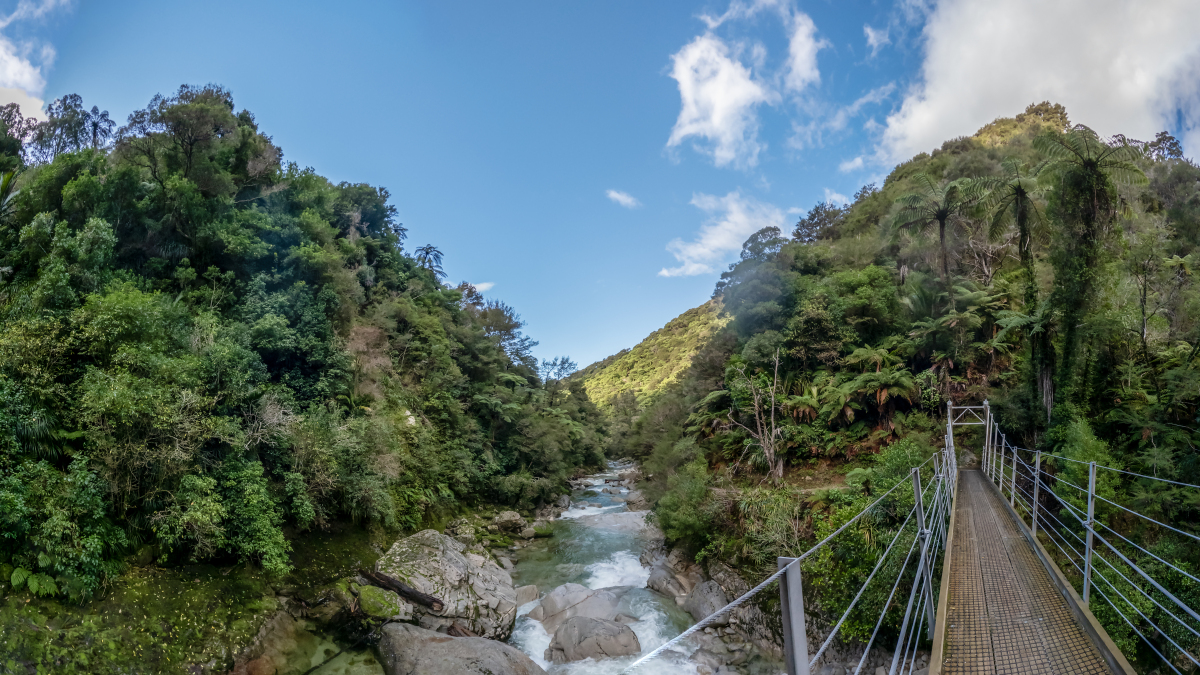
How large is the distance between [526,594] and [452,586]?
2458mm

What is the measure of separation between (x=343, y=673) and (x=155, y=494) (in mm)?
4743

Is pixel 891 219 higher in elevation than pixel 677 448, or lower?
higher

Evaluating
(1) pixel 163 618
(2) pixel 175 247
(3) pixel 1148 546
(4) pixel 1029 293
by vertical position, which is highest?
(2) pixel 175 247

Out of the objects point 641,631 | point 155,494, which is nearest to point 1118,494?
point 641,631

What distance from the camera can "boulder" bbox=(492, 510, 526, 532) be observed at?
63.4 ft

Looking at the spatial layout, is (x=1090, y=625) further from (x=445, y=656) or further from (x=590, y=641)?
(x=445, y=656)

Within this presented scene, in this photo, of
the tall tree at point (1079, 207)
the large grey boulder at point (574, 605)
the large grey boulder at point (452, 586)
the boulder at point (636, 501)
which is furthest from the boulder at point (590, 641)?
the tall tree at point (1079, 207)

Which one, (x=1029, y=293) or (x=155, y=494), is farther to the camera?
(x=1029, y=293)

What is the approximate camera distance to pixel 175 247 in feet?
49.4

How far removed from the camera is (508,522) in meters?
19.6

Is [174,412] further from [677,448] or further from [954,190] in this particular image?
[954,190]

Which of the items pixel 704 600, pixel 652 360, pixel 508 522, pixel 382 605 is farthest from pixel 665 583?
pixel 652 360

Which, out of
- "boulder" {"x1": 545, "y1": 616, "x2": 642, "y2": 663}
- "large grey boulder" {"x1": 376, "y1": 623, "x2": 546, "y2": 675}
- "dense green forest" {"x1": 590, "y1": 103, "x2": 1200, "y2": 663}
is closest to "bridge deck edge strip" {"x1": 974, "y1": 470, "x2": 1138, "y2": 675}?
"dense green forest" {"x1": 590, "y1": 103, "x2": 1200, "y2": 663}

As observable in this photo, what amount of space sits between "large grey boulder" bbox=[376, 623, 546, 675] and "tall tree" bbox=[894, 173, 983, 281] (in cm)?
1658
